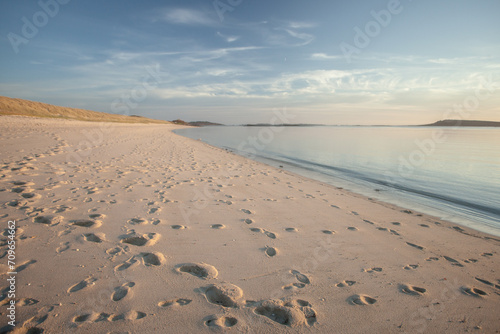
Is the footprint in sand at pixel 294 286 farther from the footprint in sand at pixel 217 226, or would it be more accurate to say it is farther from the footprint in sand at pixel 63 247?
the footprint in sand at pixel 63 247

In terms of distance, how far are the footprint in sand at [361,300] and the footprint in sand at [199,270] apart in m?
1.54

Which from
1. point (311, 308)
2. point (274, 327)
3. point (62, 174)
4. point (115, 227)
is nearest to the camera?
point (274, 327)

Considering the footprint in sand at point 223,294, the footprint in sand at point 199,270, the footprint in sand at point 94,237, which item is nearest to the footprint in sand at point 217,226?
the footprint in sand at point 199,270


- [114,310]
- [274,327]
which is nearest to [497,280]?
[274,327]

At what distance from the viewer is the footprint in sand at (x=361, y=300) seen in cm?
243

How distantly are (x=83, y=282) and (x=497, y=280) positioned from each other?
17.0 ft

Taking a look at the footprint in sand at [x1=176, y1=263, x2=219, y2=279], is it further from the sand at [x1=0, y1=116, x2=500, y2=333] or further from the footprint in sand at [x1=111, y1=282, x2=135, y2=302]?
the footprint in sand at [x1=111, y1=282, x2=135, y2=302]

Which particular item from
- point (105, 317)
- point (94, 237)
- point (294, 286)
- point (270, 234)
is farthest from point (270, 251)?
point (94, 237)

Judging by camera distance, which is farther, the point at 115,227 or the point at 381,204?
the point at 381,204

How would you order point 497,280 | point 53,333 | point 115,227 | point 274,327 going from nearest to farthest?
point 53,333 → point 274,327 → point 497,280 → point 115,227

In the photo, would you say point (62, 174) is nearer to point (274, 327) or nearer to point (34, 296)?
point (34, 296)

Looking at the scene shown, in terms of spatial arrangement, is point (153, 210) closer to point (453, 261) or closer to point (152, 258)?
point (152, 258)

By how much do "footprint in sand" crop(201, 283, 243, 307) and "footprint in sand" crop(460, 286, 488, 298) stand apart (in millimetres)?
2725

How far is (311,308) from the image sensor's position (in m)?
2.30
